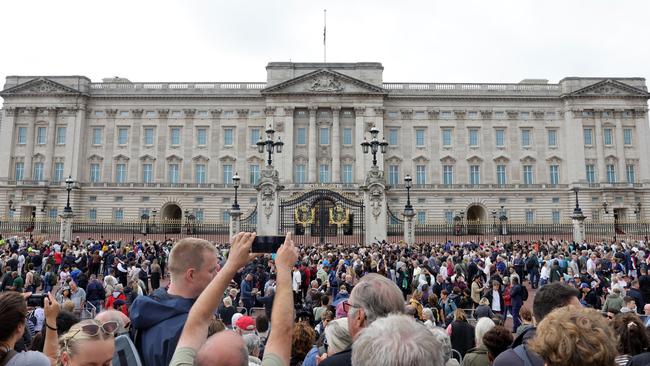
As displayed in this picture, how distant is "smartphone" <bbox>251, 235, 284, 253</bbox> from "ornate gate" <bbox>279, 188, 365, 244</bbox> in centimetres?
2896

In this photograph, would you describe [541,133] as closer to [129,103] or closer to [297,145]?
[297,145]

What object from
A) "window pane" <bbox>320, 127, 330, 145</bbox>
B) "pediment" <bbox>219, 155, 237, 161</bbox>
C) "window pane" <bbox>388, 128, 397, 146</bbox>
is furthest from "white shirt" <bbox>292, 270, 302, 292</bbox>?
"window pane" <bbox>388, 128, 397, 146</bbox>

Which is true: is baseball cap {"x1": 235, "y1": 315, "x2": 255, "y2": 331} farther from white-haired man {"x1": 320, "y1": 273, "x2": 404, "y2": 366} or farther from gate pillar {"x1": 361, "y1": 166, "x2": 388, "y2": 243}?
gate pillar {"x1": 361, "y1": 166, "x2": 388, "y2": 243}

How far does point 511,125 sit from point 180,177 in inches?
1627

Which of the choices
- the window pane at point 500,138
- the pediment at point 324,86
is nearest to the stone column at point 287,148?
the pediment at point 324,86

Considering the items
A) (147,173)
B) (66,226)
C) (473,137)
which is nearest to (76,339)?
(66,226)

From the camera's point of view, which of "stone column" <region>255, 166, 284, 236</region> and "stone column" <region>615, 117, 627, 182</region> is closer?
"stone column" <region>255, 166, 284, 236</region>

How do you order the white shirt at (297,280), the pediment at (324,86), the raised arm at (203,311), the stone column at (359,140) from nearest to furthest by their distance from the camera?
the raised arm at (203,311), the white shirt at (297,280), the stone column at (359,140), the pediment at (324,86)

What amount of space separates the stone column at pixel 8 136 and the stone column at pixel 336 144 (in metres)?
38.5

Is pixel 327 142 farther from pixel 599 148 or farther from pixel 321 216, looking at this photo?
pixel 599 148

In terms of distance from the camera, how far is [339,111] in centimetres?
5569

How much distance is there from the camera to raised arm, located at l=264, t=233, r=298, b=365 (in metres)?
2.72

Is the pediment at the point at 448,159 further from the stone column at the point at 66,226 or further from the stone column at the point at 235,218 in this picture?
the stone column at the point at 66,226

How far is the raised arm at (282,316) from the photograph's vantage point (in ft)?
8.92
